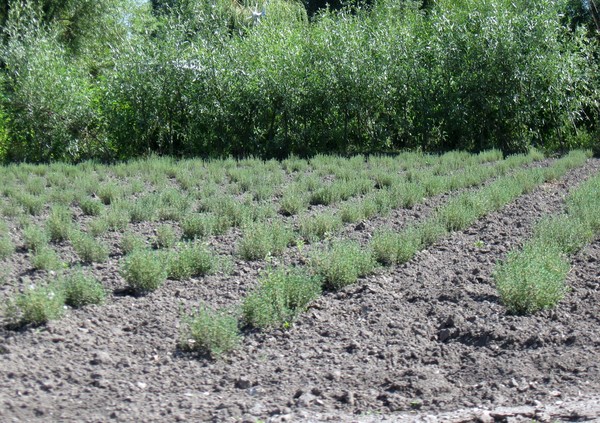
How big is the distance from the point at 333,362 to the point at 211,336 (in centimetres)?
93

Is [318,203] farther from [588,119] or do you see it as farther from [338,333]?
[588,119]

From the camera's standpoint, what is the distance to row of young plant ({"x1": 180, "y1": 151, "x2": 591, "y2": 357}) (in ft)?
20.5

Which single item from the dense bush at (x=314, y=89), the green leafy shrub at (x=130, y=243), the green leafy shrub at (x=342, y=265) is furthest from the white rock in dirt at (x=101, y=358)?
the dense bush at (x=314, y=89)

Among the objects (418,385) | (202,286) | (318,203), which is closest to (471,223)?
(318,203)

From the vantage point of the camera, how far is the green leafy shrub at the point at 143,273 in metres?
7.50

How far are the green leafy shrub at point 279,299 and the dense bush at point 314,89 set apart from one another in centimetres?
1303

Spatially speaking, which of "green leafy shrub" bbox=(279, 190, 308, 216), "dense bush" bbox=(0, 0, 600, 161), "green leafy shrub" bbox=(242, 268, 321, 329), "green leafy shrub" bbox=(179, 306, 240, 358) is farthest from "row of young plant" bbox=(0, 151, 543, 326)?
"dense bush" bbox=(0, 0, 600, 161)

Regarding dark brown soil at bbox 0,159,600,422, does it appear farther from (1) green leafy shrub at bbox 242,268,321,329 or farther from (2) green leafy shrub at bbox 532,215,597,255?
(2) green leafy shrub at bbox 532,215,597,255

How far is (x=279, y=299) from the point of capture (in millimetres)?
6887

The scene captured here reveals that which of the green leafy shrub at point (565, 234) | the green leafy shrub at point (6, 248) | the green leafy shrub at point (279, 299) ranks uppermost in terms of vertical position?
the green leafy shrub at point (565, 234)

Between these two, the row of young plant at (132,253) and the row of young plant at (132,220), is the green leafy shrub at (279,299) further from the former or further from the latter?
the row of young plant at (132,220)

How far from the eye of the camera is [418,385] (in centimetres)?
572

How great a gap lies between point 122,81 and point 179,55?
1.52 m

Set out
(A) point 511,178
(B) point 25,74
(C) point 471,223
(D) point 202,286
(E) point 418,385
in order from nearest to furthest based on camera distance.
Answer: (E) point 418,385 → (D) point 202,286 → (C) point 471,223 → (A) point 511,178 → (B) point 25,74
